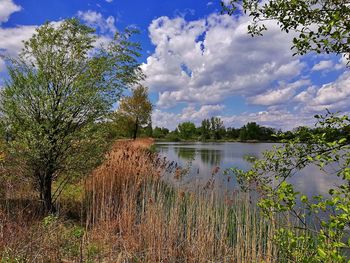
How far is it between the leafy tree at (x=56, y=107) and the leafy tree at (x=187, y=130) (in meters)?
100

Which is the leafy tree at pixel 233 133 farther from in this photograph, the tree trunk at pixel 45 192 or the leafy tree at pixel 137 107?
the tree trunk at pixel 45 192

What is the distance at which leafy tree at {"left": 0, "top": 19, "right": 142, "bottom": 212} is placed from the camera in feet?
21.1

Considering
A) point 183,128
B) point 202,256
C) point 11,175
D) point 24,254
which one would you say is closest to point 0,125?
point 11,175

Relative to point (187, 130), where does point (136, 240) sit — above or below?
below

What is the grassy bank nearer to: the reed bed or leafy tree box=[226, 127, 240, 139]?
the reed bed

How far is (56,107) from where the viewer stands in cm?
672

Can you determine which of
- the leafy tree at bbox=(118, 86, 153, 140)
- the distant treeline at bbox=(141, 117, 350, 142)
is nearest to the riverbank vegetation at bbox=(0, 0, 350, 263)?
the leafy tree at bbox=(118, 86, 153, 140)

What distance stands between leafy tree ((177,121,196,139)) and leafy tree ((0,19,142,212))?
100272 mm

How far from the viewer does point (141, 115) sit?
131 feet

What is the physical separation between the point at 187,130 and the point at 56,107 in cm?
10213

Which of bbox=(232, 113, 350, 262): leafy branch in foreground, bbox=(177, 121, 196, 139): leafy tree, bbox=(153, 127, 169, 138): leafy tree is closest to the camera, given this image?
bbox=(232, 113, 350, 262): leafy branch in foreground

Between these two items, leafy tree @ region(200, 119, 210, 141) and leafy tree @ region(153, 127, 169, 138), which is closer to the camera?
leafy tree @ region(153, 127, 169, 138)

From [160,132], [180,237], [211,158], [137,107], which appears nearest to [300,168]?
[180,237]

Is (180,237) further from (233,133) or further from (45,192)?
(233,133)
